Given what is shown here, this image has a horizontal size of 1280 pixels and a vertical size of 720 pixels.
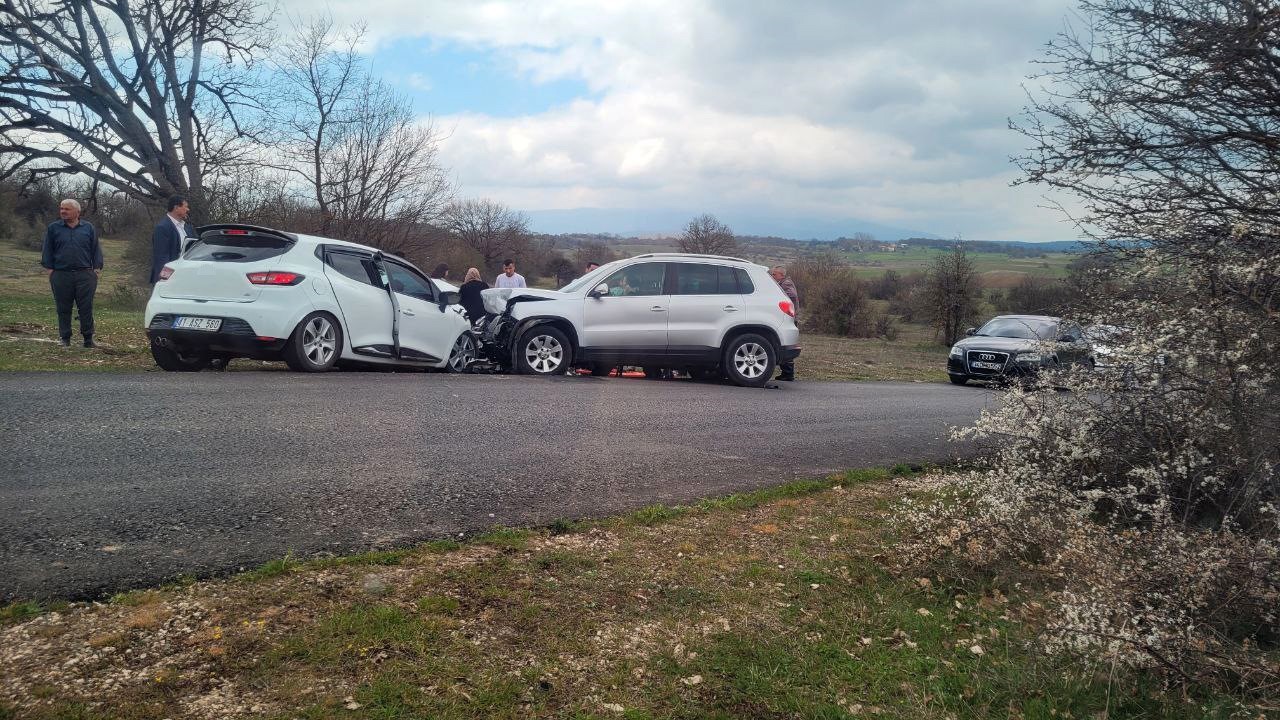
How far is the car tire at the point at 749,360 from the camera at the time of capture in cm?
1248

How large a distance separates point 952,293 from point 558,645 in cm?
3712

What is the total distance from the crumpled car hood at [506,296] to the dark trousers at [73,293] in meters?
5.19

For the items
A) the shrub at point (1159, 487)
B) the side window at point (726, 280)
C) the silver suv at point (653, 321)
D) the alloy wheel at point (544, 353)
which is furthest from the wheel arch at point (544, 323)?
the shrub at point (1159, 487)

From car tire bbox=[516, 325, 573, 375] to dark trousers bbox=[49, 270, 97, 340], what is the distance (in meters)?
5.65

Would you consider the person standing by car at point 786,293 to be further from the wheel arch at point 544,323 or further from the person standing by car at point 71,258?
the person standing by car at point 71,258

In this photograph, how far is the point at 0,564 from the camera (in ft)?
11.6

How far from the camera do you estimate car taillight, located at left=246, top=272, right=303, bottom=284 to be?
30.6 feet

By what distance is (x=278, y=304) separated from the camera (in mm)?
9391

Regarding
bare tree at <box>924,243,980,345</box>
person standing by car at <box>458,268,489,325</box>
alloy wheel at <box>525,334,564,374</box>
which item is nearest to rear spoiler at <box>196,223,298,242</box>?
alloy wheel at <box>525,334,564,374</box>

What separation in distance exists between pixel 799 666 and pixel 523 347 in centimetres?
889

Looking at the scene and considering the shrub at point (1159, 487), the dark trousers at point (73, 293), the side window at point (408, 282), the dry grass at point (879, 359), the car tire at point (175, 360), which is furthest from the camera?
the dry grass at point (879, 359)

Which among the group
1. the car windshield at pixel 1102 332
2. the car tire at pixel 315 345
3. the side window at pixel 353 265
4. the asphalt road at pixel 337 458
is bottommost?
the asphalt road at pixel 337 458

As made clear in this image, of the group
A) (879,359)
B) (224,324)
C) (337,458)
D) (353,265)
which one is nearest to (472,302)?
(353,265)

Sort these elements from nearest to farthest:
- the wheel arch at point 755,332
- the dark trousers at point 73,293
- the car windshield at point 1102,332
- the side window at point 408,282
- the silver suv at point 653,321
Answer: the car windshield at point 1102,332, the dark trousers at point 73,293, the side window at point 408,282, the silver suv at point 653,321, the wheel arch at point 755,332
